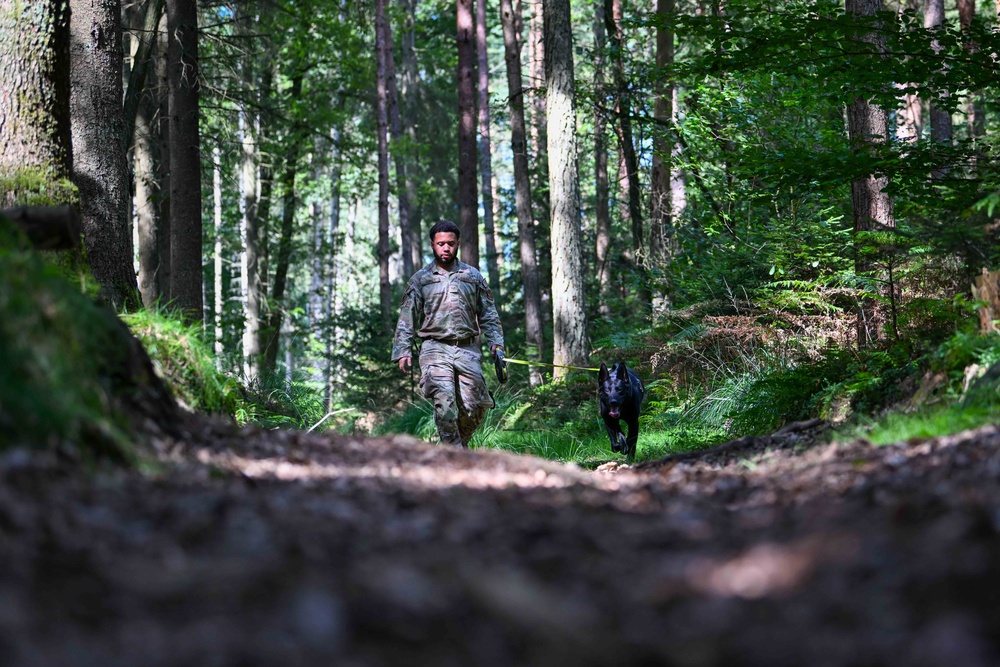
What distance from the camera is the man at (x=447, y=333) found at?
31.3 feet

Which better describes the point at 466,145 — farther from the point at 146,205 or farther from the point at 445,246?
the point at 445,246

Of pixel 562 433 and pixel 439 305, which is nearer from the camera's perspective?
pixel 439 305

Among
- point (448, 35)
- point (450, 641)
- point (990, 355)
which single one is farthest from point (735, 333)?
point (448, 35)

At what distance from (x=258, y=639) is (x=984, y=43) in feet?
28.6

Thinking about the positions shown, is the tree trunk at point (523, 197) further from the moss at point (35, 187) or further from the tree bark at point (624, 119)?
the moss at point (35, 187)

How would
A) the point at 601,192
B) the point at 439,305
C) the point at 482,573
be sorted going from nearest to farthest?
the point at 482,573, the point at 439,305, the point at 601,192

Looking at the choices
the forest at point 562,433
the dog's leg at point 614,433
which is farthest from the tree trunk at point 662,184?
the dog's leg at point 614,433

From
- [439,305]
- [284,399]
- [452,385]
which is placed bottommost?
[284,399]

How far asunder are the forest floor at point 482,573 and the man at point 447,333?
5.08m

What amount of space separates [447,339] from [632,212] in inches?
550

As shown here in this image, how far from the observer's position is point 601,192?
27.9m

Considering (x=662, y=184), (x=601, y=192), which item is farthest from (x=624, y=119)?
(x=601, y=192)

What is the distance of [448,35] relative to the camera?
33281mm

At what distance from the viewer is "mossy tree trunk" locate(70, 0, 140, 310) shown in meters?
8.87
